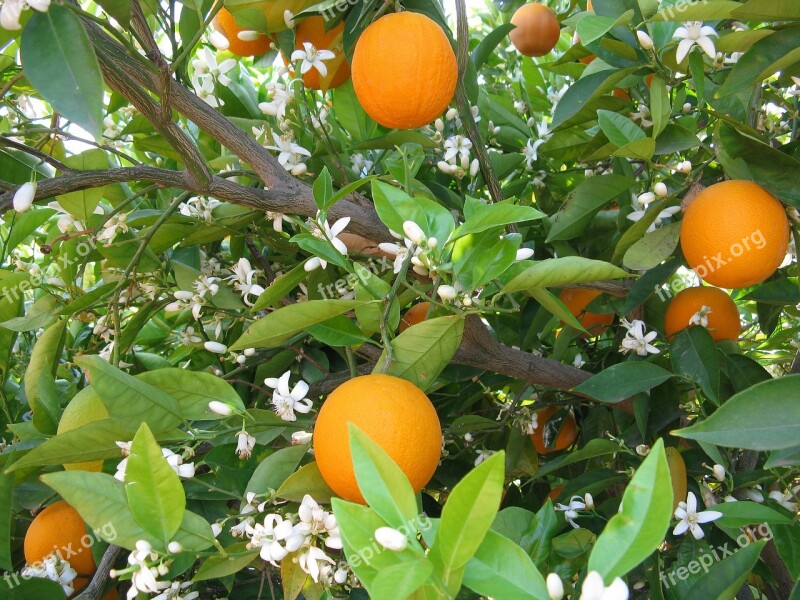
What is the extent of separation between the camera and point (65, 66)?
1.97 feet

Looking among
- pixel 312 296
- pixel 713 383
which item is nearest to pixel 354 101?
pixel 312 296

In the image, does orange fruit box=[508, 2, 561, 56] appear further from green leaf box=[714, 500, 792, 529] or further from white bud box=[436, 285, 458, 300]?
green leaf box=[714, 500, 792, 529]

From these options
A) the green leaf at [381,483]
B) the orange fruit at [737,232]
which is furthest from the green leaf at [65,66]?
the orange fruit at [737,232]

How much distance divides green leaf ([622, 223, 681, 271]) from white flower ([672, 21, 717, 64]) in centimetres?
25

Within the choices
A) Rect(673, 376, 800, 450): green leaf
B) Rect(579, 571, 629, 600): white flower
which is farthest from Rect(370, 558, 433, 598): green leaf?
Rect(673, 376, 800, 450): green leaf

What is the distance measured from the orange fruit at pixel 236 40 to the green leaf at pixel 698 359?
32.6 inches

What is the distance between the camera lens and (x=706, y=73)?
1.23 meters

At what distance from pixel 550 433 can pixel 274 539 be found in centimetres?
88

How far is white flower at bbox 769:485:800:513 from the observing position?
1.05 meters

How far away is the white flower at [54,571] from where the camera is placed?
3.41 feet

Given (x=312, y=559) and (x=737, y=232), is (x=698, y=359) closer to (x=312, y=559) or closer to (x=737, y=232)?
(x=737, y=232)

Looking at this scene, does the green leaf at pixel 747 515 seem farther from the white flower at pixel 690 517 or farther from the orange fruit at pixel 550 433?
the orange fruit at pixel 550 433

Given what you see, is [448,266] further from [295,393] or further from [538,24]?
[538,24]

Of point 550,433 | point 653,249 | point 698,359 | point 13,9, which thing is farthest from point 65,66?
point 550,433
